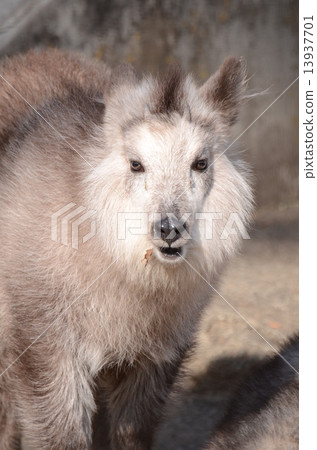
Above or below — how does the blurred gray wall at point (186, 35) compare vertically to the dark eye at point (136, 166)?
above

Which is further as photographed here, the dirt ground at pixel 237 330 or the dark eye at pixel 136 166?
the dirt ground at pixel 237 330

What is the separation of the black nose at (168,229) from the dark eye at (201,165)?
1.07 ft

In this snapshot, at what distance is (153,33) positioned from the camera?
5.82 meters

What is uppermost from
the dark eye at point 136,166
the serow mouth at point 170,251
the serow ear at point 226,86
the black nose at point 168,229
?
the serow ear at point 226,86

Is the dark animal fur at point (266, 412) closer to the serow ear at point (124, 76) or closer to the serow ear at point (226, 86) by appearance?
the serow ear at point (226, 86)

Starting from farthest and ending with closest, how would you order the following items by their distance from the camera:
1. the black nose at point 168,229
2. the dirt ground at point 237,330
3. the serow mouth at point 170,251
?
the dirt ground at point 237,330 < the serow mouth at point 170,251 < the black nose at point 168,229

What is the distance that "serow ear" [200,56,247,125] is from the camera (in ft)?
11.4

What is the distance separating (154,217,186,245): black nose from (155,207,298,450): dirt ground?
5.17 ft

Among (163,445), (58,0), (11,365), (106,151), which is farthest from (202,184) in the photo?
(58,0)

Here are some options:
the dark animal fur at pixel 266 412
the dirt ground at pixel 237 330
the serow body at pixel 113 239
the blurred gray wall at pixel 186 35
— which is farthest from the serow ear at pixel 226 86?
the blurred gray wall at pixel 186 35

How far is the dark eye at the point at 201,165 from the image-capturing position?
327 cm

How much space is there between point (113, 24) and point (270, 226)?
6.21ft

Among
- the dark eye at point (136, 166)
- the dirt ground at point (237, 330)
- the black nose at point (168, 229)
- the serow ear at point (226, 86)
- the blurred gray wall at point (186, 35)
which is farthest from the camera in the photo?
the blurred gray wall at point (186, 35)
